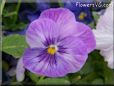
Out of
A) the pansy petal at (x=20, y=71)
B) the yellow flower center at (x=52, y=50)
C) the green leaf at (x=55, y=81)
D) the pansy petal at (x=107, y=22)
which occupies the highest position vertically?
the pansy petal at (x=107, y=22)

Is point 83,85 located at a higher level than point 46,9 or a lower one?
lower

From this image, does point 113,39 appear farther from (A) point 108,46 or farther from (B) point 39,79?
(B) point 39,79

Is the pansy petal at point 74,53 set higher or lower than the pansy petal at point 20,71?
higher

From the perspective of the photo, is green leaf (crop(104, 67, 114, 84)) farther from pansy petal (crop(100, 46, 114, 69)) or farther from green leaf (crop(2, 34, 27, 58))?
green leaf (crop(2, 34, 27, 58))

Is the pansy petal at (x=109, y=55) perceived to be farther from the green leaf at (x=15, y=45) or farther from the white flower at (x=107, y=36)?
the green leaf at (x=15, y=45)

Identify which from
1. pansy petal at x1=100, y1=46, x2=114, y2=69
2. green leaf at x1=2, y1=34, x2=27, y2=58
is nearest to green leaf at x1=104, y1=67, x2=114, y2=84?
pansy petal at x1=100, y1=46, x2=114, y2=69

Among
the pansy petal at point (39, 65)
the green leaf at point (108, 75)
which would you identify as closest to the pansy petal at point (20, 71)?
the pansy petal at point (39, 65)

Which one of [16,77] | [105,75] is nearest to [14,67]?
[16,77]

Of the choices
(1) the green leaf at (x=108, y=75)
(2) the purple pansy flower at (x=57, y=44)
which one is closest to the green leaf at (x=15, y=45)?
(2) the purple pansy flower at (x=57, y=44)
